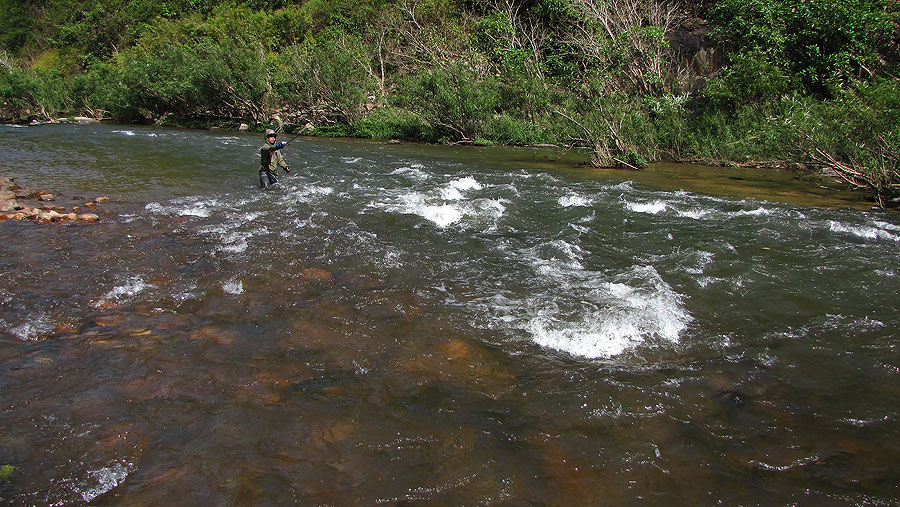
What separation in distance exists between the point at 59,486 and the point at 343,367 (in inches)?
83.3

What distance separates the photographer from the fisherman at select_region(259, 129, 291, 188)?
40.9 ft

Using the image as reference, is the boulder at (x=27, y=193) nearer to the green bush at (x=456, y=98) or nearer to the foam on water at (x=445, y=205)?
the foam on water at (x=445, y=205)

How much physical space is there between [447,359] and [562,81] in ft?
69.7

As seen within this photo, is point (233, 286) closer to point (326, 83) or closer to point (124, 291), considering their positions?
point (124, 291)

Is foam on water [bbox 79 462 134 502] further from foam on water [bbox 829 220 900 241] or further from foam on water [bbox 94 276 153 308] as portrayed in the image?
foam on water [bbox 829 220 900 241]

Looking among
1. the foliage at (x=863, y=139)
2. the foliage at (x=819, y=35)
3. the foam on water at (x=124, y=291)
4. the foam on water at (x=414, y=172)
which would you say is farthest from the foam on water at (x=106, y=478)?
the foliage at (x=819, y=35)

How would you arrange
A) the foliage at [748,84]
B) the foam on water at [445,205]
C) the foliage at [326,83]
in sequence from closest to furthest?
1. the foam on water at [445,205]
2. the foliage at [748,84]
3. the foliage at [326,83]

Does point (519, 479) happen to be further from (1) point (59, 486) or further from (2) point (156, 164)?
(2) point (156, 164)

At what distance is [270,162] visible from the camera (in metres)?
12.7

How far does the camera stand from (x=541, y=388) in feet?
15.0

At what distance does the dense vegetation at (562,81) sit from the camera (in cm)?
1662

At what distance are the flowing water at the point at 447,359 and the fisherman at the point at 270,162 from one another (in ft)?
8.40

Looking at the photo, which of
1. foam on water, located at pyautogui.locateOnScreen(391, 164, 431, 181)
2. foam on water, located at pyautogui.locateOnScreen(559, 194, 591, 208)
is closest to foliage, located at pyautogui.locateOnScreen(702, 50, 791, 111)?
foam on water, located at pyautogui.locateOnScreen(559, 194, 591, 208)

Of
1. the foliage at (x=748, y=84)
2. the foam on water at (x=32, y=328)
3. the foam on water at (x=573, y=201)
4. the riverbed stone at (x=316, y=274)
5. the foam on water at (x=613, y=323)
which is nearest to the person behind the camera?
the foam on water at (x=32, y=328)
